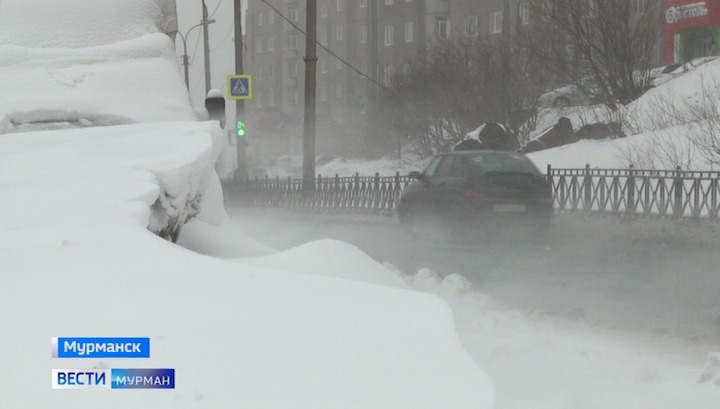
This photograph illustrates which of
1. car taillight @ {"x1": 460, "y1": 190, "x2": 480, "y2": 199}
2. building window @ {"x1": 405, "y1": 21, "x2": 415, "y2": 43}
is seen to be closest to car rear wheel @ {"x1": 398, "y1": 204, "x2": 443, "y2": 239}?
car taillight @ {"x1": 460, "y1": 190, "x2": 480, "y2": 199}

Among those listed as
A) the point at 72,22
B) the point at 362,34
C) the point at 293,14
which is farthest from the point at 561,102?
the point at 293,14

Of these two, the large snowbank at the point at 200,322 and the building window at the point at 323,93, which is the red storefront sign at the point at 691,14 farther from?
the large snowbank at the point at 200,322

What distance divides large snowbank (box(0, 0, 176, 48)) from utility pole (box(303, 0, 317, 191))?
54.5ft

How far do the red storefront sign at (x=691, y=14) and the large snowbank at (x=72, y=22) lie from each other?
3639cm

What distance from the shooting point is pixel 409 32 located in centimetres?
6825

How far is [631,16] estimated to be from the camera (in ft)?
123

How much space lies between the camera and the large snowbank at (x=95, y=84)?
7961 millimetres

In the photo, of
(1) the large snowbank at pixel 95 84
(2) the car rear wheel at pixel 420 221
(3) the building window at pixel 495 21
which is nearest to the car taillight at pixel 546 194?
(2) the car rear wheel at pixel 420 221

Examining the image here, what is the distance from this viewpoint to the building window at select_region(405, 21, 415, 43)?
67.8 meters

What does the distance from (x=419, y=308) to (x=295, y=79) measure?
83177mm

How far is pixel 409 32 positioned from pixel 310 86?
1663 inches

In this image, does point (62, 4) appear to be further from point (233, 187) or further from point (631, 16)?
point (631, 16)

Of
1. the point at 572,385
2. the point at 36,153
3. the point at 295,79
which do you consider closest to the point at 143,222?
the point at 36,153

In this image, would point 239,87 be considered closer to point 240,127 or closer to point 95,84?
point 240,127
